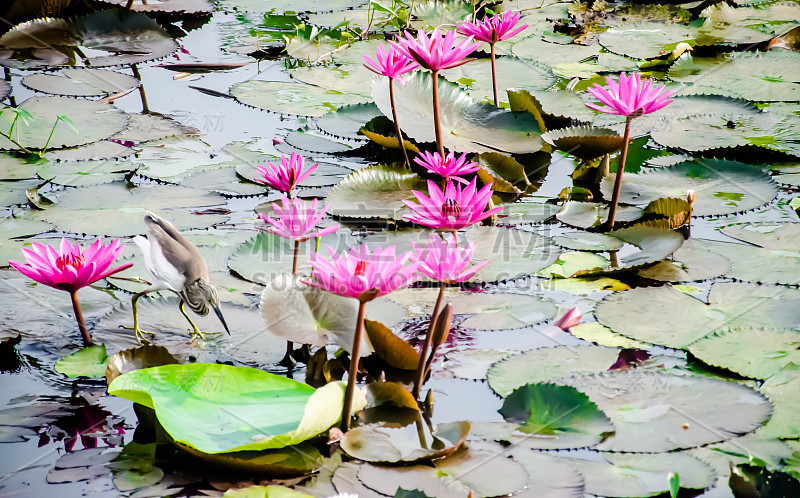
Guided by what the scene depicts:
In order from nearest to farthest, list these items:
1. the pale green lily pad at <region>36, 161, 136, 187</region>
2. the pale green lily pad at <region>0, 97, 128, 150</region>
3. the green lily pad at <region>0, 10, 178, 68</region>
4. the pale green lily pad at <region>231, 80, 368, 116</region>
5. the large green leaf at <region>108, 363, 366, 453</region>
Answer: the large green leaf at <region>108, 363, 366, 453</region> < the pale green lily pad at <region>36, 161, 136, 187</region> < the pale green lily pad at <region>0, 97, 128, 150</region> < the pale green lily pad at <region>231, 80, 368, 116</region> < the green lily pad at <region>0, 10, 178, 68</region>

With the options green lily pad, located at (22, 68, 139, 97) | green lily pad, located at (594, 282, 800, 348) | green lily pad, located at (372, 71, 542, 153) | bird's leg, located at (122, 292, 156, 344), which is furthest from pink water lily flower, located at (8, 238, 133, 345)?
green lily pad, located at (22, 68, 139, 97)

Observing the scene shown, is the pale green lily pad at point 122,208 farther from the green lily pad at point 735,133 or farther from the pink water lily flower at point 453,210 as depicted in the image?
the green lily pad at point 735,133

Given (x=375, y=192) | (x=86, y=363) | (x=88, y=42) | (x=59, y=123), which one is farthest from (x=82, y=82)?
(x=86, y=363)

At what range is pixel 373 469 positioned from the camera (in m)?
1.52

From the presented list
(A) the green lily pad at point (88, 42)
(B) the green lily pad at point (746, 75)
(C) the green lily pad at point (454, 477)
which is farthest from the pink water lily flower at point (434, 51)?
(A) the green lily pad at point (88, 42)

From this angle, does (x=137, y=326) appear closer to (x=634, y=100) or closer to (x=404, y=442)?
(x=404, y=442)

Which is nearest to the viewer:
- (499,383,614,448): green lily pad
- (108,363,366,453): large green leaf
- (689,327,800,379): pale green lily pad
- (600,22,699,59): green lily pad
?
(108,363,366,453): large green leaf

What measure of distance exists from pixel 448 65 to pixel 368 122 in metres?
0.74

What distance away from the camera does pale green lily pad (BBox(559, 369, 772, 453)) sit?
5.28ft

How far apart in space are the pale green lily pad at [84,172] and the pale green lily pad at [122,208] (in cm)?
7

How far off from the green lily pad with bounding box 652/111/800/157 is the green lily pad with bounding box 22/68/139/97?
262cm

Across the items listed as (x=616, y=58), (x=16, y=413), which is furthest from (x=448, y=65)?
(x=616, y=58)

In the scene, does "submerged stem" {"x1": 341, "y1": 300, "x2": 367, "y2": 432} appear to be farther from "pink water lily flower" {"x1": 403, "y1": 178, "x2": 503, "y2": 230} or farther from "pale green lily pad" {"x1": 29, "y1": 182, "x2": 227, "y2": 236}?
"pale green lily pad" {"x1": 29, "y1": 182, "x2": 227, "y2": 236}

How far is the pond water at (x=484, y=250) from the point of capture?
5.13 ft
